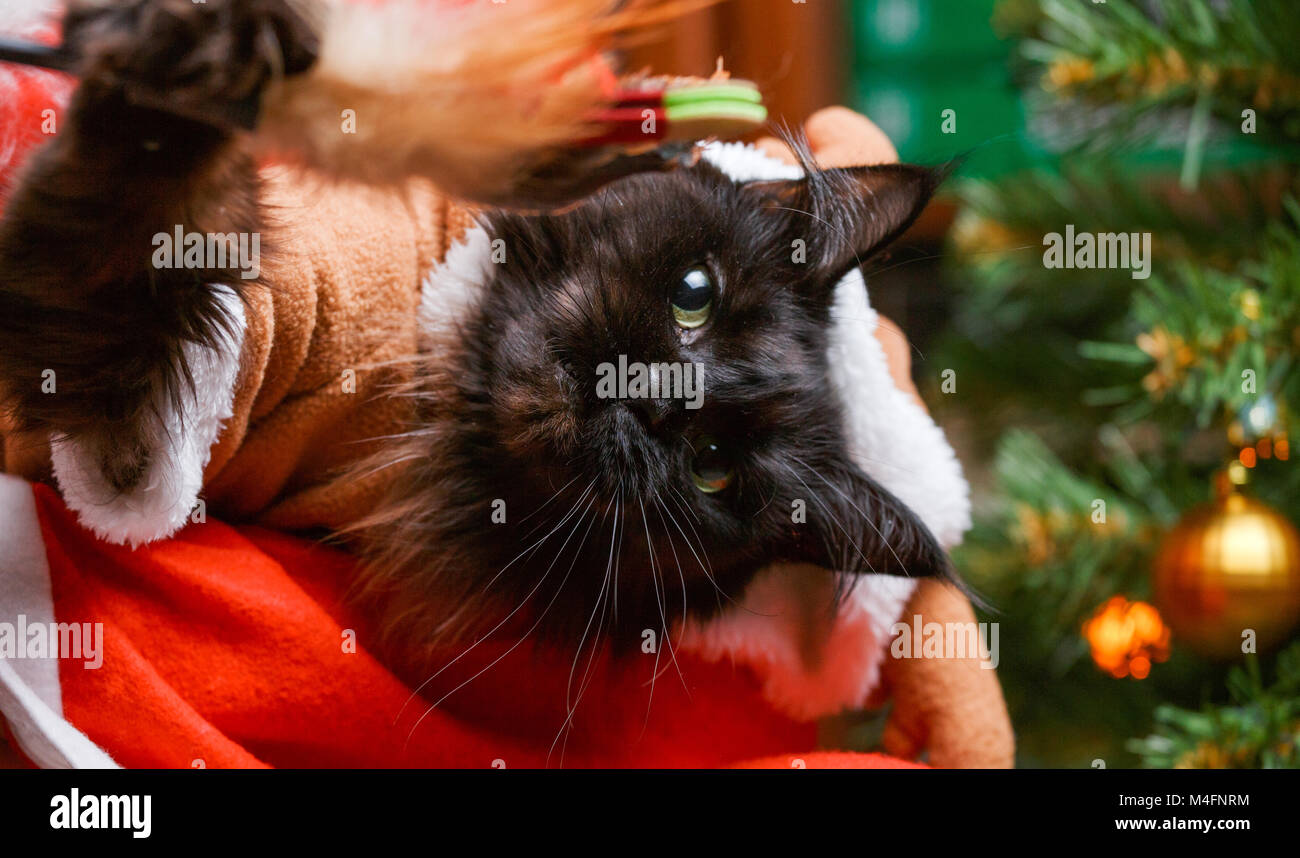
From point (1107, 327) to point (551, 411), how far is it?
26.0 inches

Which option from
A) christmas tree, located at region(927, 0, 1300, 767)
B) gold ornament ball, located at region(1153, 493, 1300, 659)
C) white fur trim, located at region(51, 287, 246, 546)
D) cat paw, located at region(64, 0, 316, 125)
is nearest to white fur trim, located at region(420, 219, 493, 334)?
white fur trim, located at region(51, 287, 246, 546)

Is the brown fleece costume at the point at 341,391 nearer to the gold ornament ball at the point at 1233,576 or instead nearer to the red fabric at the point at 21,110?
the red fabric at the point at 21,110

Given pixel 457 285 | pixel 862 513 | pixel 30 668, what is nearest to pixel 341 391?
pixel 457 285

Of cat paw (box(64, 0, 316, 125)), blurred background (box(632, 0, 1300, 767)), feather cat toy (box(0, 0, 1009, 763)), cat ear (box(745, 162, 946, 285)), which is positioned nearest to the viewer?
cat paw (box(64, 0, 316, 125))

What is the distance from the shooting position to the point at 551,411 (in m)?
0.43

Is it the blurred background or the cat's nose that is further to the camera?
the blurred background

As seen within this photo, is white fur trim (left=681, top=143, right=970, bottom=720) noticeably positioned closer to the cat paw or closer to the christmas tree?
the christmas tree

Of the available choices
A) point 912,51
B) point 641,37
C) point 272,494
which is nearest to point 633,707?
point 272,494

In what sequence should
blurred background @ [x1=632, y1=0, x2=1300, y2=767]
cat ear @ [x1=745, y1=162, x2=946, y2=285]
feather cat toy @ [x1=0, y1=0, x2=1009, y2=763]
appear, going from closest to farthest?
feather cat toy @ [x1=0, y1=0, x2=1009, y2=763] → cat ear @ [x1=745, y1=162, x2=946, y2=285] → blurred background @ [x1=632, y1=0, x2=1300, y2=767]

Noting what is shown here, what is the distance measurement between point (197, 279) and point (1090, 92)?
65cm

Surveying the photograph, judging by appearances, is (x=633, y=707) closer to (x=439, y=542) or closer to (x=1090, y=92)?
(x=439, y=542)

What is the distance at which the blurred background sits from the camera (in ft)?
2.11

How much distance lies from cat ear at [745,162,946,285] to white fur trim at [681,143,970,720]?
0.06 feet

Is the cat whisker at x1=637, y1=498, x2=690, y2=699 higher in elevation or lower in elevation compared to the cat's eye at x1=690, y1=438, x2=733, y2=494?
lower
